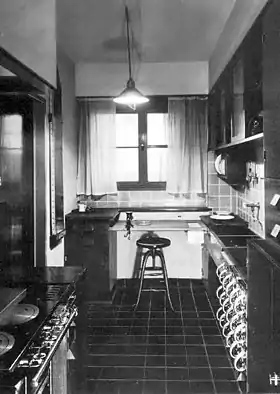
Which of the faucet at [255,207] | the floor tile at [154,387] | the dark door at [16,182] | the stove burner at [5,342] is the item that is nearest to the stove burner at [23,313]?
the stove burner at [5,342]

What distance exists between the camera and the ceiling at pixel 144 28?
362 cm

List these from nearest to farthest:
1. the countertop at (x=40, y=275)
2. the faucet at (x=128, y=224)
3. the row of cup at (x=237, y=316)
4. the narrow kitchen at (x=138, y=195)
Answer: the narrow kitchen at (x=138, y=195), the countertop at (x=40, y=275), the row of cup at (x=237, y=316), the faucet at (x=128, y=224)

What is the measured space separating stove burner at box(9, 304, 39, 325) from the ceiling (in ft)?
7.88

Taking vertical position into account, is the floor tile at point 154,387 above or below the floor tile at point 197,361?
below

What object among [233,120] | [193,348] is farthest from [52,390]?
[233,120]

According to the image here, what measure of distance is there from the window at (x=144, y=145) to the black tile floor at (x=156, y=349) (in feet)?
4.92

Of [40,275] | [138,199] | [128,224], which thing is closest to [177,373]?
→ [40,275]

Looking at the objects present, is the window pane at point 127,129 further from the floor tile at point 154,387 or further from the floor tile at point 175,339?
the floor tile at point 154,387

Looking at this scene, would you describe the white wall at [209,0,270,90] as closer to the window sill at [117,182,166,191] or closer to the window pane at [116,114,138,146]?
the window pane at [116,114,138,146]

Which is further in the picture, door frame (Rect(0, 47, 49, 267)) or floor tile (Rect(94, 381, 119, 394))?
door frame (Rect(0, 47, 49, 267))

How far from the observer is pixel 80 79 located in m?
5.56

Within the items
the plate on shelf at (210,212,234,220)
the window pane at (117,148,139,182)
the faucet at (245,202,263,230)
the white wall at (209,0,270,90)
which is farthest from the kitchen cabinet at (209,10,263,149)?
the window pane at (117,148,139,182)

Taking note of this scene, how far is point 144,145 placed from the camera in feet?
18.8

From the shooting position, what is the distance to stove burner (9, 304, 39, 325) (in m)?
1.86
